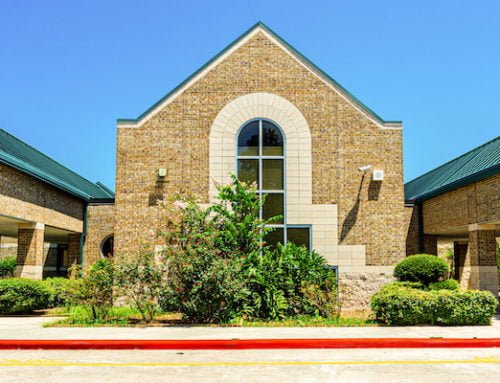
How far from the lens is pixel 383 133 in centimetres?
1988

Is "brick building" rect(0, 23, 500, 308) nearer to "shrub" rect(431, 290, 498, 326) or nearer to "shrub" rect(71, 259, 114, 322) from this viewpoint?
"shrub" rect(71, 259, 114, 322)

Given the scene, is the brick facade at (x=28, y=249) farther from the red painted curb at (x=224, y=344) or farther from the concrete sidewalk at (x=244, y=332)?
the red painted curb at (x=224, y=344)

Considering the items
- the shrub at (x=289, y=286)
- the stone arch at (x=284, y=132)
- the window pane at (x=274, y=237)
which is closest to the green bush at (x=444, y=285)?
the shrub at (x=289, y=286)

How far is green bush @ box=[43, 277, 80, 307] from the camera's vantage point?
49.9 ft

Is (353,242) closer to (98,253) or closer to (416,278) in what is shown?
(416,278)

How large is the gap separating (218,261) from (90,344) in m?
4.37

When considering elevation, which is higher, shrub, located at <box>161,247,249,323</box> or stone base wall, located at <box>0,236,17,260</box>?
stone base wall, located at <box>0,236,17,260</box>

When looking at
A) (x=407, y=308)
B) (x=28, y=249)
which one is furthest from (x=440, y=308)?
(x=28, y=249)

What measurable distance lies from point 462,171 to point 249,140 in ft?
29.8

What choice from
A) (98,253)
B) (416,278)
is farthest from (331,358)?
(98,253)

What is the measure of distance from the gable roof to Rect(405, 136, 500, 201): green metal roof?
10.6 ft

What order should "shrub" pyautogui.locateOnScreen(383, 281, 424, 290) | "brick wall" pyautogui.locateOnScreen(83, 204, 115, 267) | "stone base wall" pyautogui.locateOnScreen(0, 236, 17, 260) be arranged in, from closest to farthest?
"shrub" pyautogui.locateOnScreen(383, 281, 424, 290) < "brick wall" pyautogui.locateOnScreen(83, 204, 115, 267) < "stone base wall" pyautogui.locateOnScreen(0, 236, 17, 260)

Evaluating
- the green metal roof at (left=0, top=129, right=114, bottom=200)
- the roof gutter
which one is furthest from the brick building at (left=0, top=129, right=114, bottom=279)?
the roof gutter

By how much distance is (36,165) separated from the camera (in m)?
23.0
